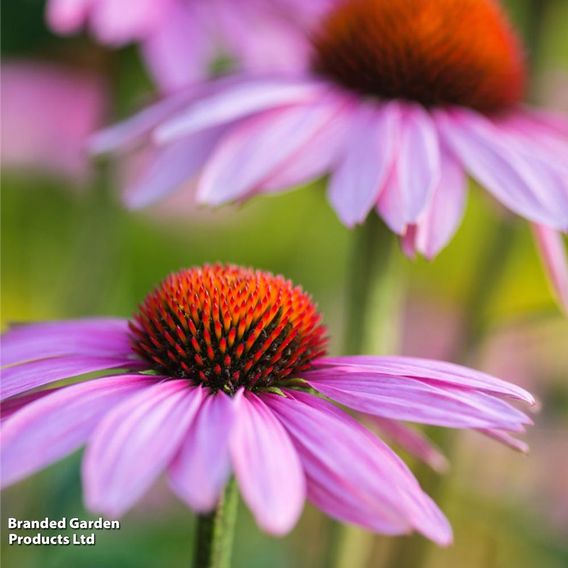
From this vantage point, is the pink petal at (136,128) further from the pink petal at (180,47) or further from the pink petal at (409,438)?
the pink petal at (409,438)

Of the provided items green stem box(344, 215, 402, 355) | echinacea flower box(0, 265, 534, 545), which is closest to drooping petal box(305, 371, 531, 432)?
echinacea flower box(0, 265, 534, 545)

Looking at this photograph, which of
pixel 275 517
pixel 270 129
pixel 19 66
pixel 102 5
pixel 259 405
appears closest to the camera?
pixel 275 517

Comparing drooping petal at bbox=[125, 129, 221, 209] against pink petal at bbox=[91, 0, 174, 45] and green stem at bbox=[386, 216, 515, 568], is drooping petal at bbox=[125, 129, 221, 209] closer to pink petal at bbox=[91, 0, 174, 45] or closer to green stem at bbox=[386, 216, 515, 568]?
pink petal at bbox=[91, 0, 174, 45]

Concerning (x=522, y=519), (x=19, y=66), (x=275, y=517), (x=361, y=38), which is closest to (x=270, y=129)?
(x=361, y=38)

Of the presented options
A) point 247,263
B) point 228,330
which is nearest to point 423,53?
point 228,330

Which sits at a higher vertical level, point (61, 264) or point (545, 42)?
point (545, 42)

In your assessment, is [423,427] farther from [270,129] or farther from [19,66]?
[19,66]
